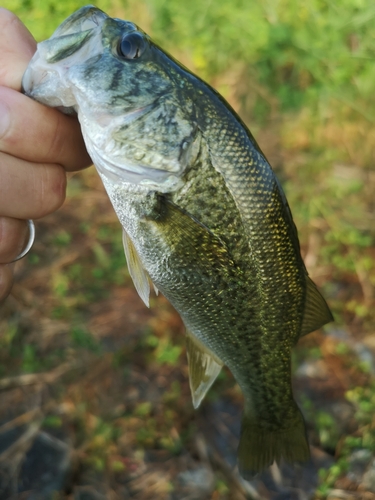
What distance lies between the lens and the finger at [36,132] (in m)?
1.25

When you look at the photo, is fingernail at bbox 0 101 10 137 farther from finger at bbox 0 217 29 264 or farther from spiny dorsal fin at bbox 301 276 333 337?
spiny dorsal fin at bbox 301 276 333 337

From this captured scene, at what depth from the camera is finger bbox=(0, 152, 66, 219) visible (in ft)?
4.43

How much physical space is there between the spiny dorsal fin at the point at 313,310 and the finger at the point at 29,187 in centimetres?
91

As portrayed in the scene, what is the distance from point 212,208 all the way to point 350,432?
87.0 inches

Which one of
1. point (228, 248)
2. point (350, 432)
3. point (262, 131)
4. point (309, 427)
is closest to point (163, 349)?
point (309, 427)

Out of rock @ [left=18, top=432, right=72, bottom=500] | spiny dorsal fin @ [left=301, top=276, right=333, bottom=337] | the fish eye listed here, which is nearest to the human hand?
the fish eye

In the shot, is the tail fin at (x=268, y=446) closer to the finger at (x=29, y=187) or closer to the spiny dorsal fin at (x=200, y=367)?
the spiny dorsal fin at (x=200, y=367)

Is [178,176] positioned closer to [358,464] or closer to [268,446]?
[268,446]

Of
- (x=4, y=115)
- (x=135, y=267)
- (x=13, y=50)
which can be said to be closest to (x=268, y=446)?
(x=135, y=267)

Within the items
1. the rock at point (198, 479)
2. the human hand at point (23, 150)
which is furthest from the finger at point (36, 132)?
the rock at point (198, 479)

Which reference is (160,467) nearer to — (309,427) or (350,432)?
(309,427)

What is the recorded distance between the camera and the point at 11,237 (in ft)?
4.77

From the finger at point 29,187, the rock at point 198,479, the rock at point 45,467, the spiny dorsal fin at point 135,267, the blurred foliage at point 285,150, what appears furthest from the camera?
the blurred foliage at point 285,150

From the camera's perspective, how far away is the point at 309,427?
2928 mm
